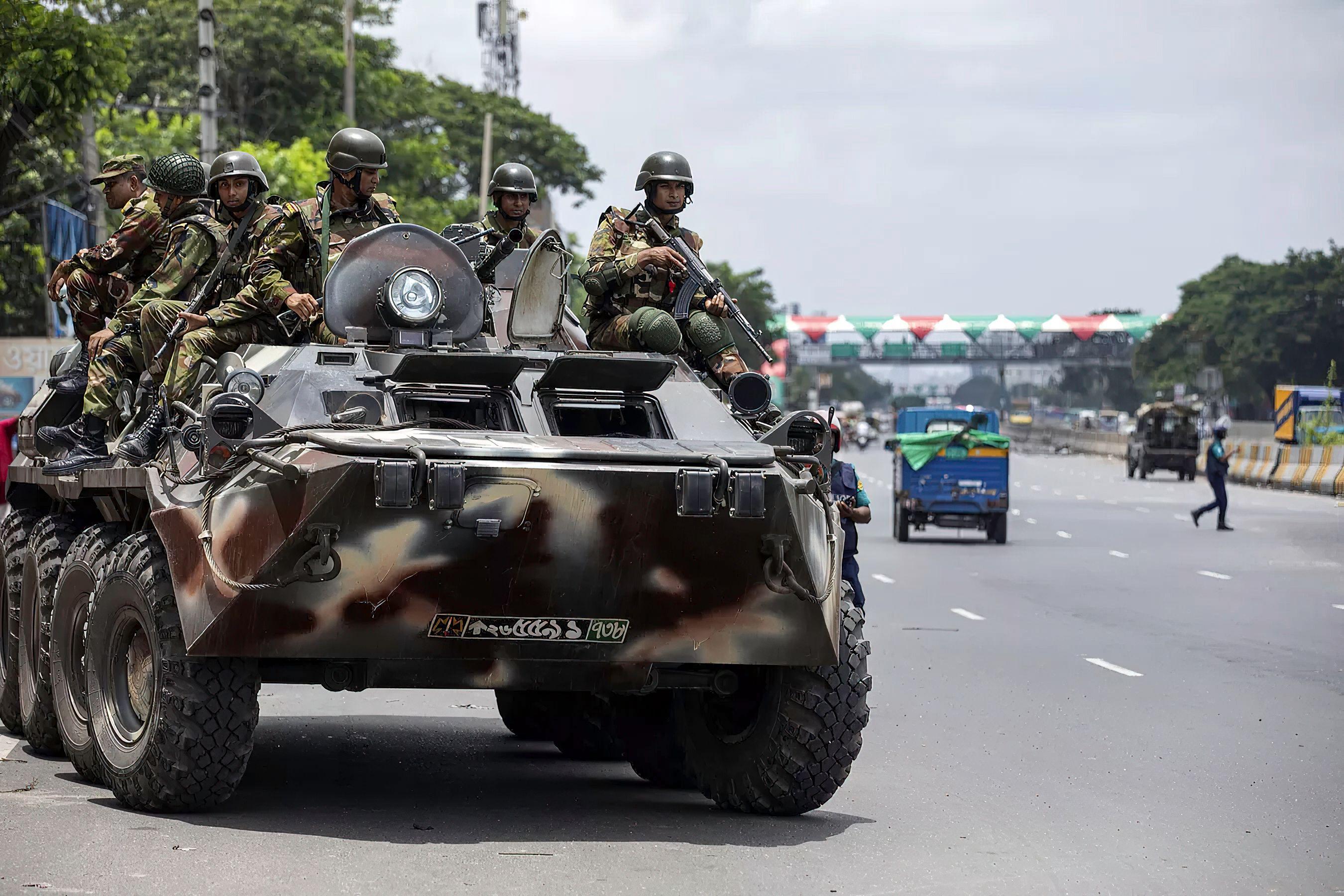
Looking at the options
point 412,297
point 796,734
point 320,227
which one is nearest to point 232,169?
point 320,227

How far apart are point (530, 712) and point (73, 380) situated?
3176 millimetres

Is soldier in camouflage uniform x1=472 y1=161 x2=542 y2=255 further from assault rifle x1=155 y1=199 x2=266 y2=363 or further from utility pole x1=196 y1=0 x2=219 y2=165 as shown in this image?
utility pole x1=196 y1=0 x2=219 y2=165

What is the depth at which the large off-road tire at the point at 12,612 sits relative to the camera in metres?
11.1

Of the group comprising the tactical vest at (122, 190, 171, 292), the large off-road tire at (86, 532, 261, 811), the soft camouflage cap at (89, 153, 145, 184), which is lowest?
the large off-road tire at (86, 532, 261, 811)

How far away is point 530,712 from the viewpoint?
36.0ft

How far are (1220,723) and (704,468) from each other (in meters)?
5.45

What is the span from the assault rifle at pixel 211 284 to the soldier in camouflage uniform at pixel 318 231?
29 cm

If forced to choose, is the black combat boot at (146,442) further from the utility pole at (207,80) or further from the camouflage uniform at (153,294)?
the utility pole at (207,80)

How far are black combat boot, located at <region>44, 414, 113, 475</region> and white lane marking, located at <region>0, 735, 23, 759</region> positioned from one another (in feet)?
4.47

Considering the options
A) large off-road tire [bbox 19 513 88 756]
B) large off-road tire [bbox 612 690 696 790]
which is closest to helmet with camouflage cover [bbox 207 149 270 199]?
large off-road tire [bbox 19 513 88 756]

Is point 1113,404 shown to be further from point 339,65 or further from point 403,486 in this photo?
point 403,486

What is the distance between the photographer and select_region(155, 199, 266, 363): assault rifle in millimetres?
10312

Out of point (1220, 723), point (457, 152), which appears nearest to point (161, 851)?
point (1220, 723)

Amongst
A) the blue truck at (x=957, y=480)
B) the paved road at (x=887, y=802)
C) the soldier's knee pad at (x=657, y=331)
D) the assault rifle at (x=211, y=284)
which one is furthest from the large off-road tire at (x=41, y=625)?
the blue truck at (x=957, y=480)
